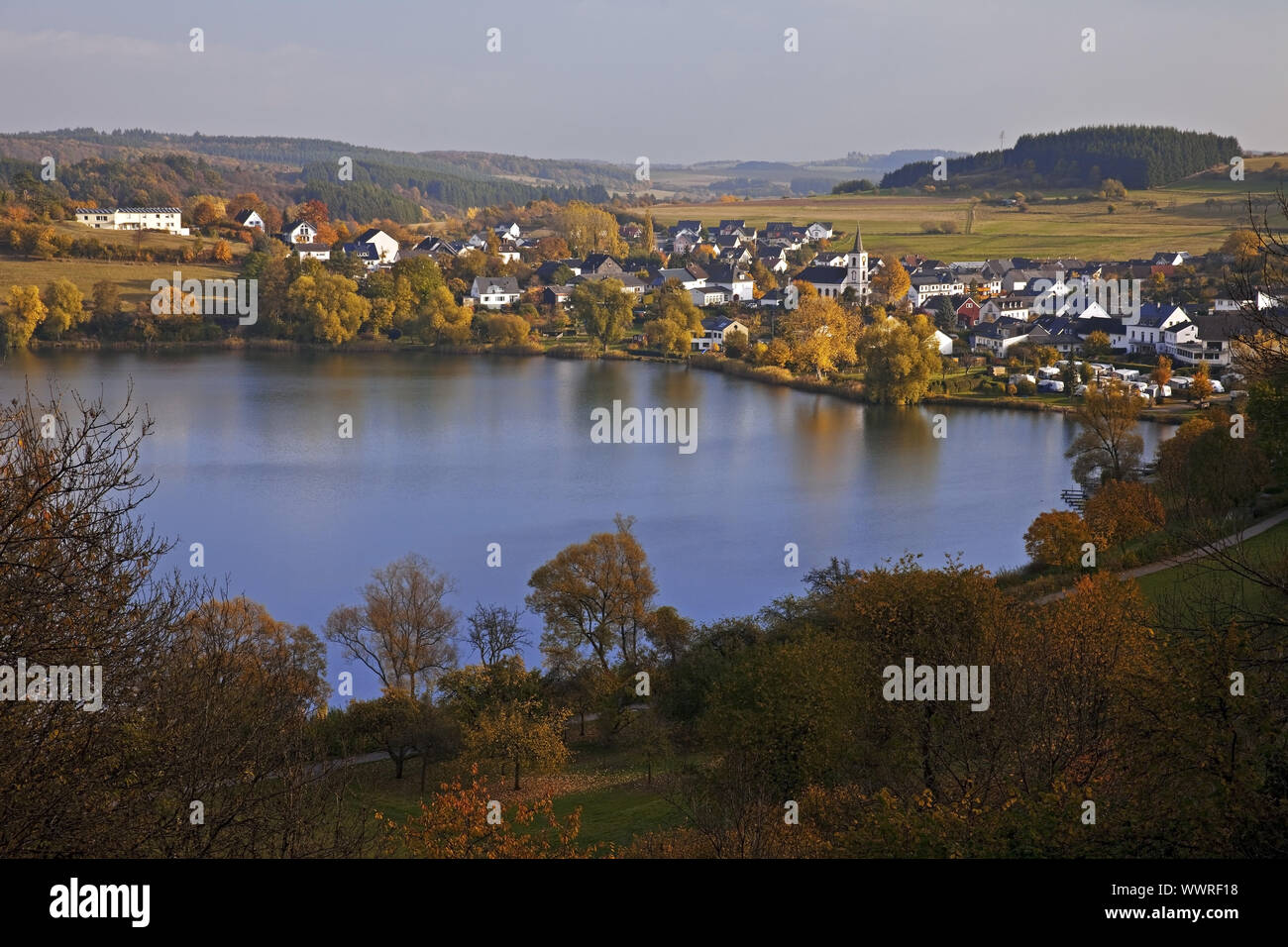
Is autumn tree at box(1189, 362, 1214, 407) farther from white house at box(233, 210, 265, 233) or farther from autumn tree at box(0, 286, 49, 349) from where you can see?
white house at box(233, 210, 265, 233)

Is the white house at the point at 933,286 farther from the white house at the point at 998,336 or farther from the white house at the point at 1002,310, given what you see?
the white house at the point at 998,336

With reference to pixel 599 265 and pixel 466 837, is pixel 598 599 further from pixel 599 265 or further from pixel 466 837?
pixel 599 265

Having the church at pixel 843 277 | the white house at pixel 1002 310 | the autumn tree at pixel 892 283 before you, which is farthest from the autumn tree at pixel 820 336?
the church at pixel 843 277

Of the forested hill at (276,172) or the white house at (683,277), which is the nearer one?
the white house at (683,277)

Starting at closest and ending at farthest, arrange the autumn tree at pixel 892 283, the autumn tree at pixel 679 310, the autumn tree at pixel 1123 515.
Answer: the autumn tree at pixel 1123 515 → the autumn tree at pixel 679 310 → the autumn tree at pixel 892 283

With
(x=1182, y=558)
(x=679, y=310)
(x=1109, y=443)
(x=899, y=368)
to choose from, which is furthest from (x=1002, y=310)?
(x=1182, y=558)

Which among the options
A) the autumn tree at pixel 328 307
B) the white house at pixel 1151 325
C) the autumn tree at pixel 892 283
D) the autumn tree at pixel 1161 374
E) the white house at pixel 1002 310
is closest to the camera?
the autumn tree at pixel 1161 374
